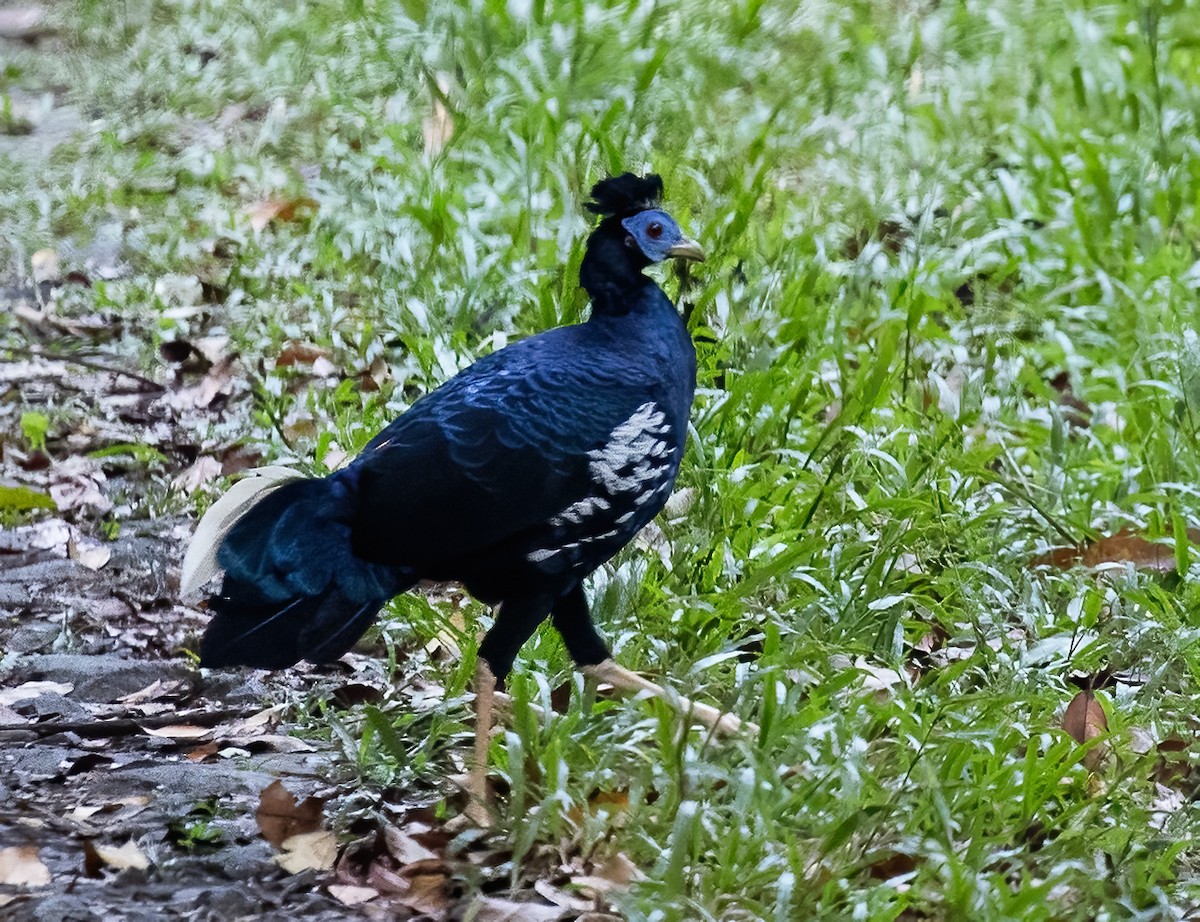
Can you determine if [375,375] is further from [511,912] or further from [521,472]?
[511,912]

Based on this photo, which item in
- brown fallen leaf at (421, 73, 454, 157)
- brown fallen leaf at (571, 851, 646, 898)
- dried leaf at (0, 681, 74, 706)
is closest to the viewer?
brown fallen leaf at (571, 851, 646, 898)

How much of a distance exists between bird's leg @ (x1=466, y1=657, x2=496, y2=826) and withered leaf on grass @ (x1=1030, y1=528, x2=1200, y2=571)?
149cm

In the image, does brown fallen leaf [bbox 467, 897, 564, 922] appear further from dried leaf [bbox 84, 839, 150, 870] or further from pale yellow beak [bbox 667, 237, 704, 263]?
pale yellow beak [bbox 667, 237, 704, 263]

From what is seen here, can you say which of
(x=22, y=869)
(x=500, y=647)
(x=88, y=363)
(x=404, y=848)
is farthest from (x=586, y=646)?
(x=88, y=363)

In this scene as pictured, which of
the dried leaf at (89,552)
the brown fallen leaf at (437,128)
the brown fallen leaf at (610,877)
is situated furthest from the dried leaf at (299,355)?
the brown fallen leaf at (610,877)

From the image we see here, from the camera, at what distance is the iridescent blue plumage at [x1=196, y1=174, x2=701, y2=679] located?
2.94m

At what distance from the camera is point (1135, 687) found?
3.44 metres

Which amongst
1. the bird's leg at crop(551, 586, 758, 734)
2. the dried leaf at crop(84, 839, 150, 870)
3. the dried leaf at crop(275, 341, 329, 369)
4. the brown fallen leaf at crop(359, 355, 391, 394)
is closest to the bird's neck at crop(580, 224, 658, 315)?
the bird's leg at crop(551, 586, 758, 734)

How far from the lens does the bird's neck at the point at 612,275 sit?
3.35 metres

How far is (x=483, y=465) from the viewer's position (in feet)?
9.79

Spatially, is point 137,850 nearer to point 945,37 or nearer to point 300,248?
point 300,248

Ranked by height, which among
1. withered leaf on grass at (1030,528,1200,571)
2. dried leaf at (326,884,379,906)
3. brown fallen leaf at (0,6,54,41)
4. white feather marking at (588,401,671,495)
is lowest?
withered leaf on grass at (1030,528,1200,571)

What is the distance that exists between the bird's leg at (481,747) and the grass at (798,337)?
75mm

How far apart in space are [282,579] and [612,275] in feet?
3.08
